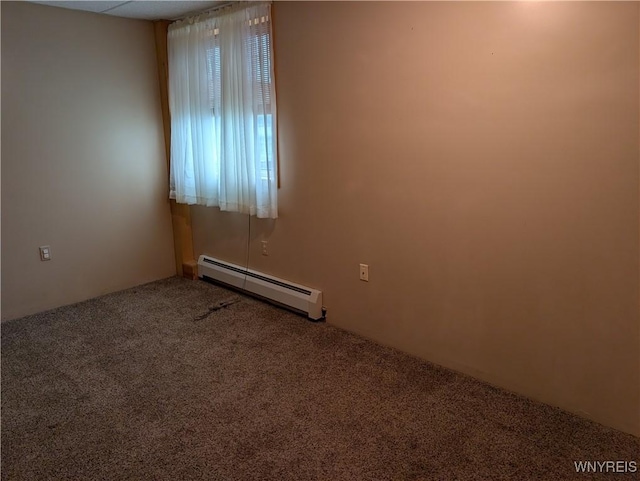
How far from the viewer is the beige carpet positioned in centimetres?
200

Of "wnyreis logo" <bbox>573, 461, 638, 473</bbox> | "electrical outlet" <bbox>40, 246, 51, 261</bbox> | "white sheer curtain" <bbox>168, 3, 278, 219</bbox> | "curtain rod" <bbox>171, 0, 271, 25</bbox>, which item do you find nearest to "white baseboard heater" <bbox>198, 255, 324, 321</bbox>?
"white sheer curtain" <bbox>168, 3, 278, 219</bbox>

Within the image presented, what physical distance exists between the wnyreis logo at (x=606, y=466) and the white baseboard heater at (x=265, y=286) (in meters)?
1.84

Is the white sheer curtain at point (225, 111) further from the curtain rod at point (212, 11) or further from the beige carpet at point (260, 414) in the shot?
the beige carpet at point (260, 414)

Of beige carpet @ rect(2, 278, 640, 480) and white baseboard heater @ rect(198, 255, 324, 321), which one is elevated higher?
white baseboard heater @ rect(198, 255, 324, 321)

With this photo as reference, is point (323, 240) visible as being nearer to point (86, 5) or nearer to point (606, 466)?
point (606, 466)

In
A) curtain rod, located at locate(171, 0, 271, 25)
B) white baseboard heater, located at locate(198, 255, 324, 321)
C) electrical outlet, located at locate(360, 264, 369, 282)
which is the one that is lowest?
white baseboard heater, located at locate(198, 255, 324, 321)

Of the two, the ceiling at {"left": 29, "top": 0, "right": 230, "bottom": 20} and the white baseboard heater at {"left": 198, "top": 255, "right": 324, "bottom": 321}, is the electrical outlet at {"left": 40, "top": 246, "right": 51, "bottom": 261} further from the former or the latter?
the ceiling at {"left": 29, "top": 0, "right": 230, "bottom": 20}

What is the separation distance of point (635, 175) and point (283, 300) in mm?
2400

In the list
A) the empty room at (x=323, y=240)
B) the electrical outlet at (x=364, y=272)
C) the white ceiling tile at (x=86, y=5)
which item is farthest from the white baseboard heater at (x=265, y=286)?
the white ceiling tile at (x=86, y=5)

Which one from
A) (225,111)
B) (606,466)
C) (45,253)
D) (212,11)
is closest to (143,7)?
(212,11)

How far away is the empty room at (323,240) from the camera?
2051 millimetres

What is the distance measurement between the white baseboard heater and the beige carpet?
0.15 metres

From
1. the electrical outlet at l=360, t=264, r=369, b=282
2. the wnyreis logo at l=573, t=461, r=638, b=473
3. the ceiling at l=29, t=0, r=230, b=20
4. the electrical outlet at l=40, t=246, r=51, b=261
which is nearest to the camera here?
the wnyreis logo at l=573, t=461, r=638, b=473

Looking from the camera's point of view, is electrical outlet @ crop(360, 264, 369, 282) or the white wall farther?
the white wall
